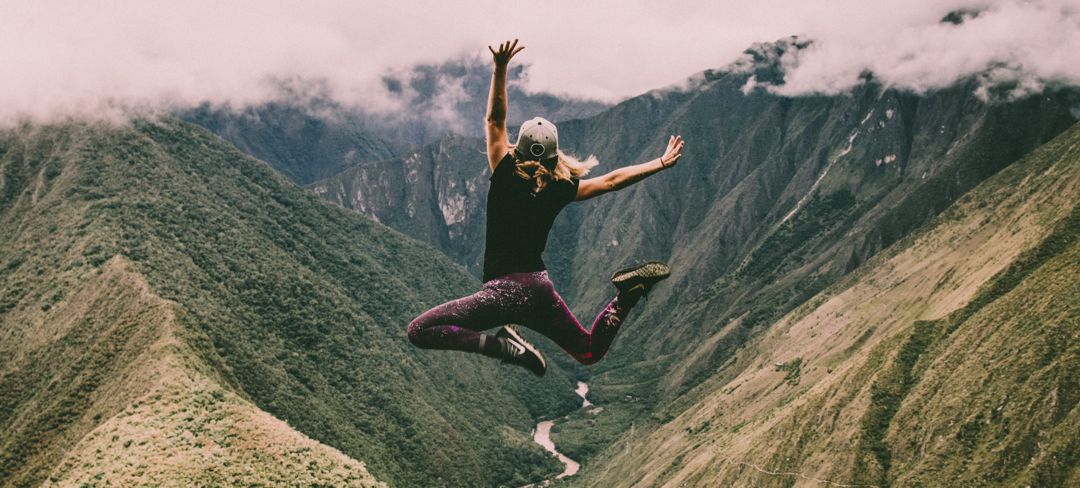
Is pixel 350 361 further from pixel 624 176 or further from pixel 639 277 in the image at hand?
pixel 639 277

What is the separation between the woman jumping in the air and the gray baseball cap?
1cm

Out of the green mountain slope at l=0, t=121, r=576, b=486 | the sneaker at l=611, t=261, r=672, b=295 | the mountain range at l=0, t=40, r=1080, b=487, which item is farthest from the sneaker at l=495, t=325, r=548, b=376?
the green mountain slope at l=0, t=121, r=576, b=486

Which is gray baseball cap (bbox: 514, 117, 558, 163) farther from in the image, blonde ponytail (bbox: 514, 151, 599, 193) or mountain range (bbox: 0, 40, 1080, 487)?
mountain range (bbox: 0, 40, 1080, 487)

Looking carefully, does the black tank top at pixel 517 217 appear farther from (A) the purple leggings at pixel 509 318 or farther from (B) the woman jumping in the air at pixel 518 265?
(A) the purple leggings at pixel 509 318

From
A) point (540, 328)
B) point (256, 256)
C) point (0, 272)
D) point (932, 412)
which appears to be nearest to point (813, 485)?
point (932, 412)

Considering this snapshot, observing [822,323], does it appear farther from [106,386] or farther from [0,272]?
[0,272]

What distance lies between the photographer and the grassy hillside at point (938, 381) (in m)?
95.2

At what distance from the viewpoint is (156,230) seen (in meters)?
149

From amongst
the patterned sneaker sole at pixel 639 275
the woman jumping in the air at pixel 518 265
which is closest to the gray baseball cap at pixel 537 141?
the woman jumping in the air at pixel 518 265

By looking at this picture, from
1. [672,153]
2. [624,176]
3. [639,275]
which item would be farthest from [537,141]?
Answer: [639,275]

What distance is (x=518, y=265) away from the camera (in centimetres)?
942

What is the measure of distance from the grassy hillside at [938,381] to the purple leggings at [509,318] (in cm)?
9943

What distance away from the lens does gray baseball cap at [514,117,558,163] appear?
902 cm

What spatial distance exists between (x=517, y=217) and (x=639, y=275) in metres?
1.72
